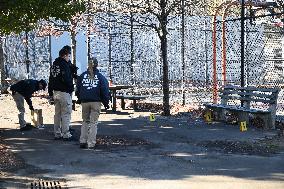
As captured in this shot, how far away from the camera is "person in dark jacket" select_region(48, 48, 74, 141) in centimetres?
1042

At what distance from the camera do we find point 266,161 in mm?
8094

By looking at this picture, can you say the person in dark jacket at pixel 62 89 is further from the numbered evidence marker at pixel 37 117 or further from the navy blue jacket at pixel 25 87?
the numbered evidence marker at pixel 37 117

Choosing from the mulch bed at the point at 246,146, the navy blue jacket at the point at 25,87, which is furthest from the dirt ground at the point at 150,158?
the navy blue jacket at the point at 25,87

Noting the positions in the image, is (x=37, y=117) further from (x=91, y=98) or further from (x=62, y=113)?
(x=91, y=98)

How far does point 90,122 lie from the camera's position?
31.0 feet

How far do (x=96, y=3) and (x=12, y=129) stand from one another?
919 cm

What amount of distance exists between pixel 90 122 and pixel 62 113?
1.32 m

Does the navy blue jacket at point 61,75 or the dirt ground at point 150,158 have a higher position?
the navy blue jacket at point 61,75

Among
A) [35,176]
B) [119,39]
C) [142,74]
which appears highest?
[119,39]

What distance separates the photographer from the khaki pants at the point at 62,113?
1051cm

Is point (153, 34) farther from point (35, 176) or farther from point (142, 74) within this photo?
point (35, 176)

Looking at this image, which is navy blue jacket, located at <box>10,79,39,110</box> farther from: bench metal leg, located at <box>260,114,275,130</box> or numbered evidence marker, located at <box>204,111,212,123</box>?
bench metal leg, located at <box>260,114,275,130</box>

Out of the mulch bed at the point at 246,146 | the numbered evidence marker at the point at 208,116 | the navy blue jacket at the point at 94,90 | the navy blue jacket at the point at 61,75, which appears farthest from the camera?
the numbered evidence marker at the point at 208,116

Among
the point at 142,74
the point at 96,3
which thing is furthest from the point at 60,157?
the point at 142,74
